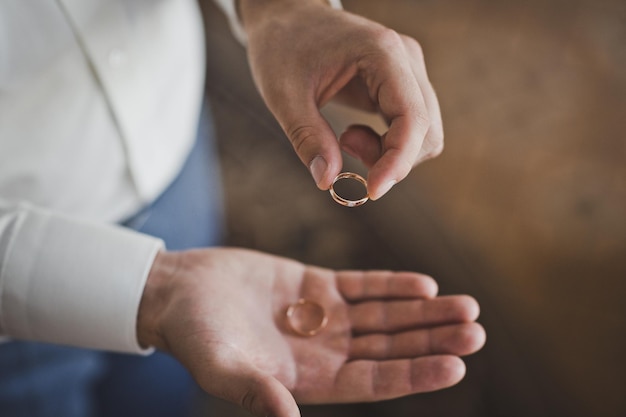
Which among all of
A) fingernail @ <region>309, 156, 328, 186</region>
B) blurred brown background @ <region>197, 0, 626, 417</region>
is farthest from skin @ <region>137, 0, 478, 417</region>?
blurred brown background @ <region>197, 0, 626, 417</region>

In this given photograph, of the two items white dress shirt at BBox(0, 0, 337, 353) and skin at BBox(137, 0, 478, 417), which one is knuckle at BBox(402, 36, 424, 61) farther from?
white dress shirt at BBox(0, 0, 337, 353)

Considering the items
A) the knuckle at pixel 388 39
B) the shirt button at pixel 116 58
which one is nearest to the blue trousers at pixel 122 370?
the shirt button at pixel 116 58

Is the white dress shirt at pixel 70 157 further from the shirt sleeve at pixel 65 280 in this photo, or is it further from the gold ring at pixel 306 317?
the gold ring at pixel 306 317

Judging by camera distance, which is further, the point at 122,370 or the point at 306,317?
the point at 122,370

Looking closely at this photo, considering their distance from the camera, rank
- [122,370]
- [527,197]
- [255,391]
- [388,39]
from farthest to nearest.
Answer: [527,197], [122,370], [388,39], [255,391]

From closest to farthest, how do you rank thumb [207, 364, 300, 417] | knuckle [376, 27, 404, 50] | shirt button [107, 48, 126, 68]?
thumb [207, 364, 300, 417] < knuckle [376, 27, 404, 50] < shirt button [107, 48, 126, 68]

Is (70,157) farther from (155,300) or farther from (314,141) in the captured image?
(314,141)

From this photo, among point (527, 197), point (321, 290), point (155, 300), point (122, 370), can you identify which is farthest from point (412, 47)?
point (527, 197)
